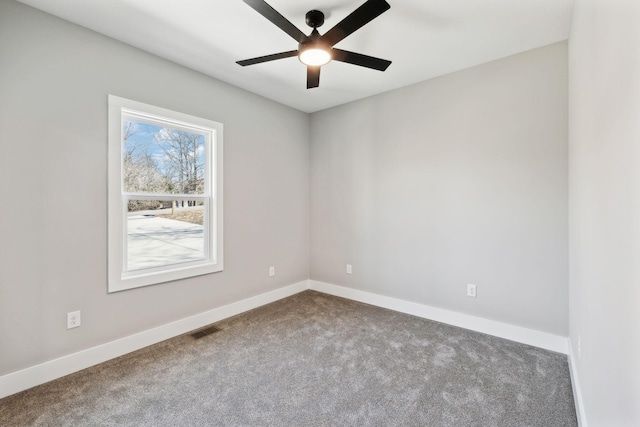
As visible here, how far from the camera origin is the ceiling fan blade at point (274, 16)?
63.9 inches

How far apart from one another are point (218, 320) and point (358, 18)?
3.07 meters

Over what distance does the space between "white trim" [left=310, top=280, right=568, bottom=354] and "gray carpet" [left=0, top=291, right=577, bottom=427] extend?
0.30 ft

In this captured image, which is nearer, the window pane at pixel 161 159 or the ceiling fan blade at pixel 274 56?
the ceiling fan blade at pixel 274 56

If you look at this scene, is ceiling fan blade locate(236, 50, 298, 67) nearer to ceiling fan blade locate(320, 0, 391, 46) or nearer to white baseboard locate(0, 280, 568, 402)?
ceiling fan blade locate(320, 0, 391, 46)

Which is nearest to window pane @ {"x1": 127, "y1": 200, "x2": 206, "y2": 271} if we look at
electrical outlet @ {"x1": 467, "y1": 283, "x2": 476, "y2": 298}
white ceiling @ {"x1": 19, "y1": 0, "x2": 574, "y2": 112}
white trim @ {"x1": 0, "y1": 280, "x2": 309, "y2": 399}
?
white trim @ {"x1": 0, "y1": 280, "x2": 309, "y2": 399}

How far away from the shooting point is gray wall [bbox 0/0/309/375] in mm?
1960

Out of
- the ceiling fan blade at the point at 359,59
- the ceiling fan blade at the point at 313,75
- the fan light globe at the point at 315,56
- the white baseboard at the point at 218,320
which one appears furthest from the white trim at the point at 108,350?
the ceiling fan blade at the point at 359,59

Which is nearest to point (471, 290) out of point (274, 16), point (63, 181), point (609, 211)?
point (609, 211)

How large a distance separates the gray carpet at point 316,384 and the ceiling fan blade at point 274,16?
2.41 meters

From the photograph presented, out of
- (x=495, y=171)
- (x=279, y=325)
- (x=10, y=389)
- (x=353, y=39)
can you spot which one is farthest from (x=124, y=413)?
(x=495, y=171)

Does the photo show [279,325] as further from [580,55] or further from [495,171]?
[580,55]

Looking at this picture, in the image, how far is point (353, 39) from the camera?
8.01 ft

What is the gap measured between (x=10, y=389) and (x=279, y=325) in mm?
1998

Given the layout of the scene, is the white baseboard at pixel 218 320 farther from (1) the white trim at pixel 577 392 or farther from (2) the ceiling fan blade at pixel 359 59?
(2) the ceiling fan blade at pixel 359 59
